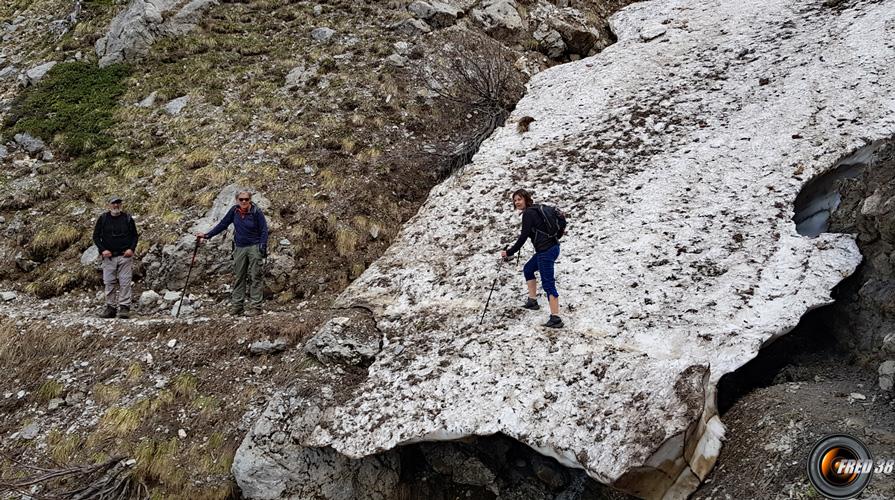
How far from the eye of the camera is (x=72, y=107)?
1911 cm

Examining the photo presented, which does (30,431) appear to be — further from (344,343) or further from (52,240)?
(52,240)

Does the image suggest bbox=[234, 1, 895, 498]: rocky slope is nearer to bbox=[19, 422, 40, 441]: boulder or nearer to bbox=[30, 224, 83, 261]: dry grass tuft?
bbox=[19, 422, 40, 441]: boulder

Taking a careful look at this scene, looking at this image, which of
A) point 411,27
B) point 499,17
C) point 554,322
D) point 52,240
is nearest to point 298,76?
point 411,27

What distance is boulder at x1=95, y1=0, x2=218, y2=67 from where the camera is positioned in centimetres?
2108

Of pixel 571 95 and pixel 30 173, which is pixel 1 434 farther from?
pixel 571 95

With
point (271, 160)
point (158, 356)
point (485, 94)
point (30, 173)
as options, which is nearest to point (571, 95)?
point (485, 94)

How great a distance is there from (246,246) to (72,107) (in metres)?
12.5

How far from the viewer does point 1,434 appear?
980cm

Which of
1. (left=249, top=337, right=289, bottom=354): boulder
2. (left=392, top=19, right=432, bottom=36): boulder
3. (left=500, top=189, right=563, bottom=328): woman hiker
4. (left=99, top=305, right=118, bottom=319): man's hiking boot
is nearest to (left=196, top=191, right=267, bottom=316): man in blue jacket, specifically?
(left=249, top=337, right=289, bottom=354): boulder

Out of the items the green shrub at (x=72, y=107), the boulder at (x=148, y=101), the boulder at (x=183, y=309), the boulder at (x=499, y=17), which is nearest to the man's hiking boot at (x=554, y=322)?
the boulder at (x=183, y=309)

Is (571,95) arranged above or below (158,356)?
above

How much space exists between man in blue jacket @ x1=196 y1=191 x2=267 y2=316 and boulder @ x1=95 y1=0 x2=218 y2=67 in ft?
44.4

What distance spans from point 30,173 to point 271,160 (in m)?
7.75

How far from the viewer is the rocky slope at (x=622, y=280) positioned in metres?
8.12
